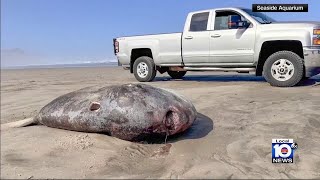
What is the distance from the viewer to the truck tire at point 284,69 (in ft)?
26.8

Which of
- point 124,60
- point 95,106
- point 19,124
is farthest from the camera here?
point 124,60

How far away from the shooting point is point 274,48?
8.79 metres

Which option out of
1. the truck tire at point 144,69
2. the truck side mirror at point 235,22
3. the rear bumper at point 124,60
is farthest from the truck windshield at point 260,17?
the rear bumper at point 124,60

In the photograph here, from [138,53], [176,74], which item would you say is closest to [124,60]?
[138,53]

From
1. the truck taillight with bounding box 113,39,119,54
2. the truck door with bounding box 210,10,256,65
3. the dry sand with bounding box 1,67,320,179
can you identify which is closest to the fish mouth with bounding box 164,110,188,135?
the dry sand with bounding box 1,67,320,179

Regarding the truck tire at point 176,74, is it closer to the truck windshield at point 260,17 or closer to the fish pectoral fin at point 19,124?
the truck windshield at point 260,17

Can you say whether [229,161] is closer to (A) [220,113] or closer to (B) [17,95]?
(A) [220,113]

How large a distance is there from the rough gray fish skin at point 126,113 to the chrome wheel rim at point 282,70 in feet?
13.4

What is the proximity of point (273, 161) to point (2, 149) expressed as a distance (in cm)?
288

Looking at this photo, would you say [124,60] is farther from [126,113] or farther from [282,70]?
[126,113]

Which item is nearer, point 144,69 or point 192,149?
point 192,149

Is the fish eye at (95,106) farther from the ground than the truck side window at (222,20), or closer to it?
closer to it

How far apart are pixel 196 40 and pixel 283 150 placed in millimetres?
6019

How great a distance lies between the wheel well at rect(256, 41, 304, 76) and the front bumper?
349 mm
